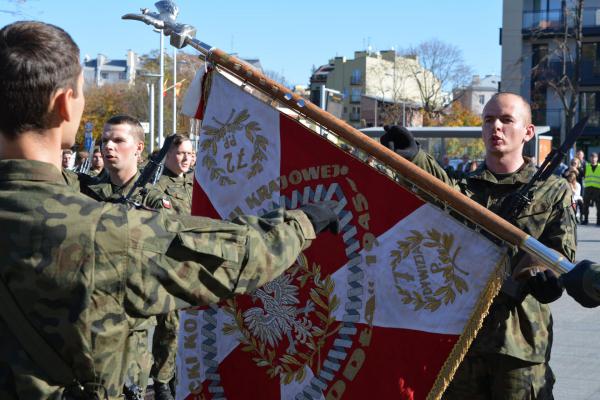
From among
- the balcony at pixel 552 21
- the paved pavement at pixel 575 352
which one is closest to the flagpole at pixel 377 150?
the paved pavement at pixel 575 352

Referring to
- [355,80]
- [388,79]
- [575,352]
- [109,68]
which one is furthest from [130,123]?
[109,68]

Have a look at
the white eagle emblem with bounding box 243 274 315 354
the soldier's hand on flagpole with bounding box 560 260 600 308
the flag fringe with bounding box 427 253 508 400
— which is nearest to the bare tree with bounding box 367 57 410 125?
the white eagle emblem with bounding box 243 274 315 354

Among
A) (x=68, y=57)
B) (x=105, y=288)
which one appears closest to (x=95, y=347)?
(x=105, y=288)

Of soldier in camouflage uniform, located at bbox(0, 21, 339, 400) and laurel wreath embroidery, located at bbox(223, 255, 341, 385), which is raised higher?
soldier in camouflage uniform, located at bbox(0, 21, 339, 400)

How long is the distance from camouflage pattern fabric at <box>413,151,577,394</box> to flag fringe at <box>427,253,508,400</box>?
18.0 inches

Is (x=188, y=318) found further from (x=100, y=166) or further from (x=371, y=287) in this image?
(x=100, y=166)

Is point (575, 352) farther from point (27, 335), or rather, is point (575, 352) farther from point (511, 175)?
point (27, 335)

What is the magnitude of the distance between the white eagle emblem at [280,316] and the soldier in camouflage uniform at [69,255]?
49.2 inches

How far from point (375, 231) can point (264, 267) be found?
1236 millimetres

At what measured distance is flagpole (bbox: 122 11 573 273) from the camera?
9.80 feet

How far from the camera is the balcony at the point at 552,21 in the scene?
52.4 m

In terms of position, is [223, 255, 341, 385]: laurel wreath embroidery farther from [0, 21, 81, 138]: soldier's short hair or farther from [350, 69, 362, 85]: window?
[350, 69, 362, 85]: window

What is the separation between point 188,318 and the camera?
3811 mm

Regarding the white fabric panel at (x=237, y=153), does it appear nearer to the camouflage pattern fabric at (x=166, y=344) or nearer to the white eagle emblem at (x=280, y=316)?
the white eagle emblem at (x=280, y=316)
